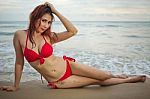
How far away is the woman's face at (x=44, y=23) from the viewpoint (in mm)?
1767

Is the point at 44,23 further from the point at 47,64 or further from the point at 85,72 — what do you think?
the point at 85,72

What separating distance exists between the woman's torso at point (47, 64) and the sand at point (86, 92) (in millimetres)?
111

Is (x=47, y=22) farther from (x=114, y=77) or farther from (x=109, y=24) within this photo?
(x=109, y=24)

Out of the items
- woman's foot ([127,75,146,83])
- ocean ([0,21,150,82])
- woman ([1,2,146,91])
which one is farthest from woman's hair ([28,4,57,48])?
ocean ([0,21,150,82])

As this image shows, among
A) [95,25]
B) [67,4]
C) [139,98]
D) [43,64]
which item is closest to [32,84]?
[43,64]

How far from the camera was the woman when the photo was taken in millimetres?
1771

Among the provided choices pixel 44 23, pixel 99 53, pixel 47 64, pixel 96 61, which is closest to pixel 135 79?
pixel 47 64

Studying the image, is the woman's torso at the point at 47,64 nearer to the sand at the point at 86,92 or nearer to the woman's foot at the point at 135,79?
the sand at the point at 86,92

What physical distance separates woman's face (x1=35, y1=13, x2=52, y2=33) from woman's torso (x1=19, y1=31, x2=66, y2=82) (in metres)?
0.08

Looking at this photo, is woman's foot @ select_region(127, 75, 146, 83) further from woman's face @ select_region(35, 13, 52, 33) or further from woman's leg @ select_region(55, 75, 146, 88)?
woman's face @ select_region(35, 13, 52, 33)

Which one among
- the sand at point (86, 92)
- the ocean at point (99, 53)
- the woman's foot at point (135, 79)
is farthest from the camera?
the ocean at point (99, 53)

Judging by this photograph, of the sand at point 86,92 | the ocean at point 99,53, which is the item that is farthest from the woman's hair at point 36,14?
the ocean at point 99,53

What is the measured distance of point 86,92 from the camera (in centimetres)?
179

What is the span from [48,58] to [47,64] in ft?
0.14
